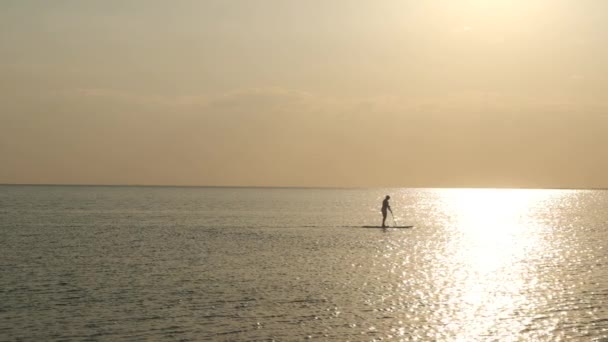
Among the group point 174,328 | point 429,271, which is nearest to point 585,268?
point 429,271

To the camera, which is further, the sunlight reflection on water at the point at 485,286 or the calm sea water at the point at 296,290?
the sunlight reflection on water at the point at 485,286

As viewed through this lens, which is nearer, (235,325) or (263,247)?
(235,325)

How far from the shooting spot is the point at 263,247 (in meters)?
57.7

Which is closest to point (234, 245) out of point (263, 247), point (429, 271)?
point (263, 247)

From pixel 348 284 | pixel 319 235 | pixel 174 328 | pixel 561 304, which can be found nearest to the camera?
pixel 174 328

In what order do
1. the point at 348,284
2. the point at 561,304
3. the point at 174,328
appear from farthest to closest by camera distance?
the point at 348,284, the point at 561,304, the point at 174,328

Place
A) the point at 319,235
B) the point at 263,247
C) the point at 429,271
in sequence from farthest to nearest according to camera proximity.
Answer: the point at 319,235, the point at 263,247, the point at 429,271

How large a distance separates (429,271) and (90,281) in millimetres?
20086

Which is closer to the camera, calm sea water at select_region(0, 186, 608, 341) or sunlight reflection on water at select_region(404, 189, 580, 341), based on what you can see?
calm sea water at select_region(0, 186, 608, 341)

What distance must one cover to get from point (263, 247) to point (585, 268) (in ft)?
78.4

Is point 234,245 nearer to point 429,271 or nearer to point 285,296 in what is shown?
point 429,271

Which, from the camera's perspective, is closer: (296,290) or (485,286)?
(296,290)

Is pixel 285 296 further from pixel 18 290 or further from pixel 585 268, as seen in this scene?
pixel 585 268

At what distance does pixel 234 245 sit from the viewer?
59.6m
